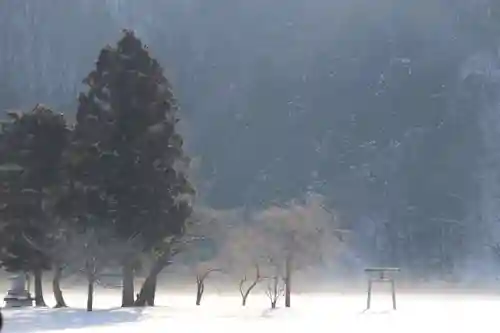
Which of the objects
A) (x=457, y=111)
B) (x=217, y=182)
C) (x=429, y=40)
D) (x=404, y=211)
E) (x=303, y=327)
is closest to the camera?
(x=303, y=327)

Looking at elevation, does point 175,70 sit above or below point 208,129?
above

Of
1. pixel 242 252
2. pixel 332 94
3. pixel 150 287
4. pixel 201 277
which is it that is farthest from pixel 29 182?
pixel 332 94

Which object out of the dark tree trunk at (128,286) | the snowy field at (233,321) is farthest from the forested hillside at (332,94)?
the snowy field at (233,321)

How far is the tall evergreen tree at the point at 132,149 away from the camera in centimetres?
3041

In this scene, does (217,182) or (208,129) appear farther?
(208,129)

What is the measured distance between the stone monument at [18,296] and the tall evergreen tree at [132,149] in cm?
406

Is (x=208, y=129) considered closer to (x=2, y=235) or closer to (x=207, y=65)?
(x=207, y=65)

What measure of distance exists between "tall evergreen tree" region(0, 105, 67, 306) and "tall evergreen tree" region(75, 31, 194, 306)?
1590 mm

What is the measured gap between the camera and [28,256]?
32.9 meters

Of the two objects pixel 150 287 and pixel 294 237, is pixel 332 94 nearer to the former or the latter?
Answer: pixel 294 237

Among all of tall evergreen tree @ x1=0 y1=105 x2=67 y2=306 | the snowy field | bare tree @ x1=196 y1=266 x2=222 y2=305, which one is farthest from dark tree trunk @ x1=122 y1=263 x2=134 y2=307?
bare tree @ x1=196 y1=266 x2=222 y2=305

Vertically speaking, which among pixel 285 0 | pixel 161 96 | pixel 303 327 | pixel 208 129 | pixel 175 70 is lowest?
pixel 303 327

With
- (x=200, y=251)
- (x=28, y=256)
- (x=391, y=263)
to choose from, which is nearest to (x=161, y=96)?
(x=28, y=256)

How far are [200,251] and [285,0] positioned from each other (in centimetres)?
6796
